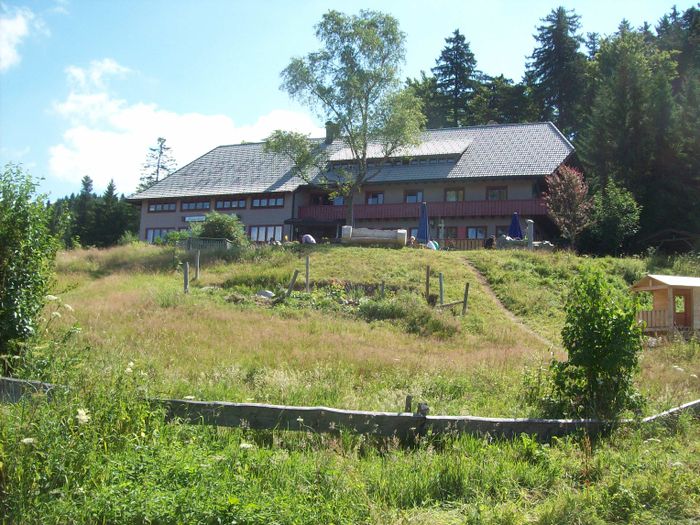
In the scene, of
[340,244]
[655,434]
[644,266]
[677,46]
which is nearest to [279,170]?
[340,244]

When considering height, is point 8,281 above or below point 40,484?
above

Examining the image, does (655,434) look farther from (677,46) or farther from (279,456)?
(677,46)

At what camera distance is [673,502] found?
6.12 m

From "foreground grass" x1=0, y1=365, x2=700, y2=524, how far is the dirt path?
1183 cm

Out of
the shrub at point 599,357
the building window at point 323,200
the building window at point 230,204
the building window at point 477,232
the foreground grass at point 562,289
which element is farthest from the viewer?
the building window at point 230,204

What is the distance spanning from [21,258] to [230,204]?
4430cm

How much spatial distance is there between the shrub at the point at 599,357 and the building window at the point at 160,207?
4960 centimetres

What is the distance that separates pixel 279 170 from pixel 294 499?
48.9 m

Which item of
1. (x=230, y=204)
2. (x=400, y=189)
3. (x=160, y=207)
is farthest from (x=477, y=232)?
(x=160, y=207)

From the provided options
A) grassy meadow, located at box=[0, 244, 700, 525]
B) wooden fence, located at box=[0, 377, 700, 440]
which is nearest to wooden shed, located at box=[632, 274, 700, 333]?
grassy meadow, located at box=[0, 244, 700, 525]

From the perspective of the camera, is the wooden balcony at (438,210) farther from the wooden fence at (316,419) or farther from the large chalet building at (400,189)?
the wooden fence at (316,419)

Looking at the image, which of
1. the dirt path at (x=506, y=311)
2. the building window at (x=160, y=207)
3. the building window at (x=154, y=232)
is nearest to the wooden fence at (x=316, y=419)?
the dirt path at (x=506, y=311)

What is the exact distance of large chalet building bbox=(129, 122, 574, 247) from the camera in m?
45.2

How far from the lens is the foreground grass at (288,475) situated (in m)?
5.40
